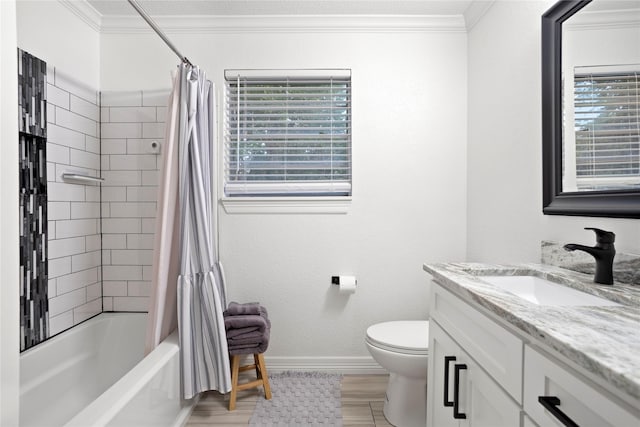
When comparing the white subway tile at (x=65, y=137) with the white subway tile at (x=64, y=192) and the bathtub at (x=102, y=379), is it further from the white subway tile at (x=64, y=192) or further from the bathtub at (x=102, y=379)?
the bathtub at (x=102, y=379)

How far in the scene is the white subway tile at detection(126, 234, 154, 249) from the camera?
2213mm

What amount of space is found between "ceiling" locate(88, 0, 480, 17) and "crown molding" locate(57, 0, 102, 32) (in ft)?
0.08

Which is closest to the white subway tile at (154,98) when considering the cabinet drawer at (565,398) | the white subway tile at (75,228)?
the white subway tile at (75,228)

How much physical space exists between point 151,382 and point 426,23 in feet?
8.02

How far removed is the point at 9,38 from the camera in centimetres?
72

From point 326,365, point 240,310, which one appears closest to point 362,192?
point 240,310

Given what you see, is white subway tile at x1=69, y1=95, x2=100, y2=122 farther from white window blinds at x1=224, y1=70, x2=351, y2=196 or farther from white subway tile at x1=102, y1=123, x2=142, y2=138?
white window blinds at x1=224, y1=70, x2=351, y2=196

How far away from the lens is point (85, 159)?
2057 millimetres

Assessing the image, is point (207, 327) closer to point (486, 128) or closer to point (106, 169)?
point (106, 169)

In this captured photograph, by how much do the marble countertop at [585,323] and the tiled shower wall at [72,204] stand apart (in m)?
1.96

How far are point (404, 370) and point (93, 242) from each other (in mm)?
1986

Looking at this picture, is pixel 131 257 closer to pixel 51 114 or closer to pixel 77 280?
pixel 77 280

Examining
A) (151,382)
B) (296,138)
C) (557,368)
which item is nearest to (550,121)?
(557,368)

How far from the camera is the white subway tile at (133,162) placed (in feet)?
7.22
